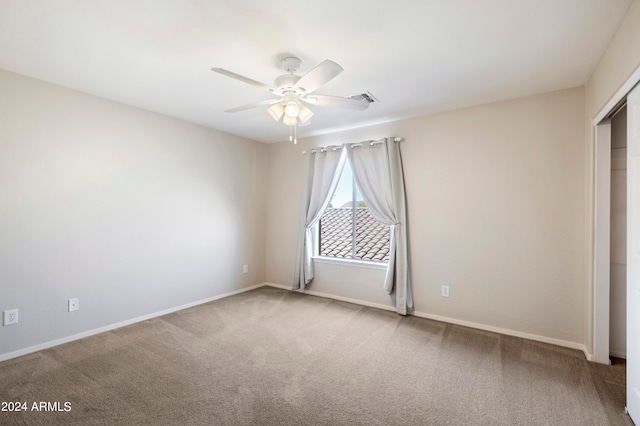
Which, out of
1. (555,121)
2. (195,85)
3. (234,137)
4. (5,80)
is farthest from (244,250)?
(555,121)

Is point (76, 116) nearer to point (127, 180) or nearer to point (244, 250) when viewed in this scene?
point (127, 180)

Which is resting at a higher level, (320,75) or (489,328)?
(320,75)

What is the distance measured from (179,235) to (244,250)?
43.8 inches

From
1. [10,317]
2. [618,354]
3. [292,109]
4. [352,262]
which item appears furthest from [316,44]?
[618,354]

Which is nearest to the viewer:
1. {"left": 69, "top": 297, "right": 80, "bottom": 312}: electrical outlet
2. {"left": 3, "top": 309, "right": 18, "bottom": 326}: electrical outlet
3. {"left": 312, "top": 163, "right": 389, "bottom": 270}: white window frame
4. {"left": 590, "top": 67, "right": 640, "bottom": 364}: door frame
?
{"left": 590, "top": 67, "right": 640, "bottom": 364}: door frame

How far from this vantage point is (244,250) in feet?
14.9

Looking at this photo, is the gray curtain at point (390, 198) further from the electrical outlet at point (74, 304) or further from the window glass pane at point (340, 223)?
the electrical outlet at point (74, 304)

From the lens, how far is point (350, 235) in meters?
4.22

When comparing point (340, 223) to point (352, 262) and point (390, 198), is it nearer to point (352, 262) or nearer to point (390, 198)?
point (352, 262)

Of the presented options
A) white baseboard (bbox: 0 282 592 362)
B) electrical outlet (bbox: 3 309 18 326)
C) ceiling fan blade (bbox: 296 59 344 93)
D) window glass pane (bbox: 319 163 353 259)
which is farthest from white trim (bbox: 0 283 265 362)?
ceiling fan blade (bbox: 296 59 344 93)

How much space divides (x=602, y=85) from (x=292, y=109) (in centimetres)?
237

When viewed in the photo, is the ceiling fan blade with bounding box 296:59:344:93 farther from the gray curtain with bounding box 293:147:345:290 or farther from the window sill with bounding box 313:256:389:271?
the window sill with bounding box 313:256:389:271

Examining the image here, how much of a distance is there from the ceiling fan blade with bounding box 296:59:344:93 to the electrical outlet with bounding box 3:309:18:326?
309 centimetres

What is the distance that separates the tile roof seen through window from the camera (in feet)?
12.9
